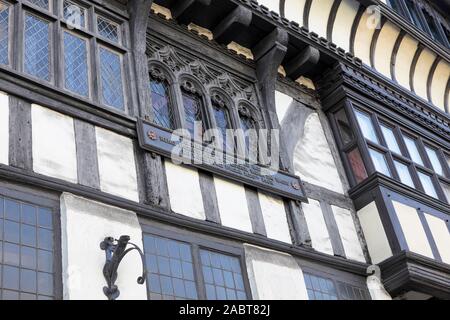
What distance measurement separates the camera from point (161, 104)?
8.77 m

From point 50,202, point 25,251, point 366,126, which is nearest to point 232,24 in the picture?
point 366,126

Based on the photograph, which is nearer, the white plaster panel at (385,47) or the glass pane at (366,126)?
the glass pane at (366,126)

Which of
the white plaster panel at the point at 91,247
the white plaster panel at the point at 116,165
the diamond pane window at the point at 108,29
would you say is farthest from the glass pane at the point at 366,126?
the white plaster panel at the point at 91,247

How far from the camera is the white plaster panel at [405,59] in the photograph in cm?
1325

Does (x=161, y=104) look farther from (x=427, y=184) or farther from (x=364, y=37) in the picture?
(x=364, y=37)

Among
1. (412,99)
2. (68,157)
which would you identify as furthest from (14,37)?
(412,99)

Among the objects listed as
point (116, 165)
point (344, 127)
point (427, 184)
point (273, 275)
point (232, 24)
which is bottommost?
point (273, 275)

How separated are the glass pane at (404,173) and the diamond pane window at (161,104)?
411cm

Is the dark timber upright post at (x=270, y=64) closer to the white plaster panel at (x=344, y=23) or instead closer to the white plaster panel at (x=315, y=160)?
the white plaster panel at (x=315, y=160)

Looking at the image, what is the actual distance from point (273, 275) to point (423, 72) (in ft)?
25.1

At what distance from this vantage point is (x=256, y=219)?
838cm

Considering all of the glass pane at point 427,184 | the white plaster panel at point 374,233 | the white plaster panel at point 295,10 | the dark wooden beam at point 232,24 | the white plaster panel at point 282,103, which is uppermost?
the white plaster panel at point 295,10
